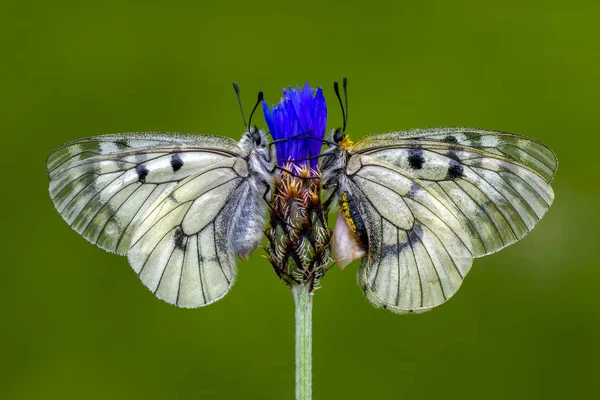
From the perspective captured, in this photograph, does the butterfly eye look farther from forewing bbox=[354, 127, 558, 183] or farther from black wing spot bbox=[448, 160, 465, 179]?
black wing spot bbox=[448, 160, 465, 179]

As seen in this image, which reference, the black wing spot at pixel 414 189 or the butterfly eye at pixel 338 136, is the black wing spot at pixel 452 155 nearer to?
the black wing spot at pixel 414 189

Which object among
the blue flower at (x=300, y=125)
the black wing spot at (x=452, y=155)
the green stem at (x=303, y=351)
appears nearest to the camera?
the green stem at (x=303, y=351)

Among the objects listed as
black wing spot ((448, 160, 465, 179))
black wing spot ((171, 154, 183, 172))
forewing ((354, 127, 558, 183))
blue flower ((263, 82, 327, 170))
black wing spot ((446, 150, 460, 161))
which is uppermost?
blue flower ((263, 82, 327, 170))

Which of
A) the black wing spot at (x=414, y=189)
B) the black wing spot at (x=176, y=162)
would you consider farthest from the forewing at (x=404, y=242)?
the black wing spot at (x=176, y=162)

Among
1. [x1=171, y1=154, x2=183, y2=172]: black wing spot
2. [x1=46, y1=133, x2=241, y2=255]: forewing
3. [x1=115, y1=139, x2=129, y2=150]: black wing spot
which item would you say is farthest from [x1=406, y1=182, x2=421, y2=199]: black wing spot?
[x1=115, y1=139, x2=129, y2=150]: black wing spot

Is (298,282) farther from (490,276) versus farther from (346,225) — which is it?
(490,276)

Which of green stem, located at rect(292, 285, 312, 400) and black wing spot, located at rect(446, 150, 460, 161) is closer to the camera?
green stem, located at rect(292, 285, 312, 400)
